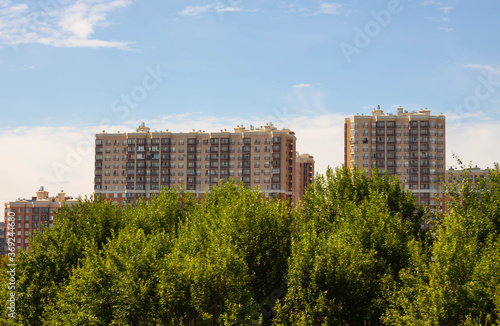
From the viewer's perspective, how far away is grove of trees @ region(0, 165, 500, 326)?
33.9 meters

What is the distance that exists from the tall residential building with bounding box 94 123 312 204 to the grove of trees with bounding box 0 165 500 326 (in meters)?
93.0

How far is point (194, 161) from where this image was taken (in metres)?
146

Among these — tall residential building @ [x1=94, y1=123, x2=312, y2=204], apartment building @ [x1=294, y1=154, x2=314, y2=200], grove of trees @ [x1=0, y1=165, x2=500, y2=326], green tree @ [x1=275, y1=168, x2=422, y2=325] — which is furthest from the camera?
apartment building @ [x1=294, y1=154, x2=314, y2=200]

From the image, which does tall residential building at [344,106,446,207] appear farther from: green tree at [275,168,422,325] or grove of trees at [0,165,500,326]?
green tree at [275,168,422,325]

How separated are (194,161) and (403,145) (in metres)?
51.3

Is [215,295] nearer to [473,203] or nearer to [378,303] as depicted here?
[378,303]

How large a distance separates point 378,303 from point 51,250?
88.0 ft

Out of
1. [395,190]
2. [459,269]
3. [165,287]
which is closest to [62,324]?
[165,287]

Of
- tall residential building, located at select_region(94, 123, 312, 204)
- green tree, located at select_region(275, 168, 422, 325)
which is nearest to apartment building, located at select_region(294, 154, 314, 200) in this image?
tall residential building, located at select_region(94, 123, 312, 204)

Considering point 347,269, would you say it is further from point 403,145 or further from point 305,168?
point 305,168

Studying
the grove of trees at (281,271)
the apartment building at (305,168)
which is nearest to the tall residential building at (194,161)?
the apartment building at (305,168)

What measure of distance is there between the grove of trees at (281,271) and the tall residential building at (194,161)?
93016 millimetres

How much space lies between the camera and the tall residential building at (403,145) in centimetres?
13788

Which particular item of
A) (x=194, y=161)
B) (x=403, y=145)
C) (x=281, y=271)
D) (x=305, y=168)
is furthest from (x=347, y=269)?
(x=305, y=168)
